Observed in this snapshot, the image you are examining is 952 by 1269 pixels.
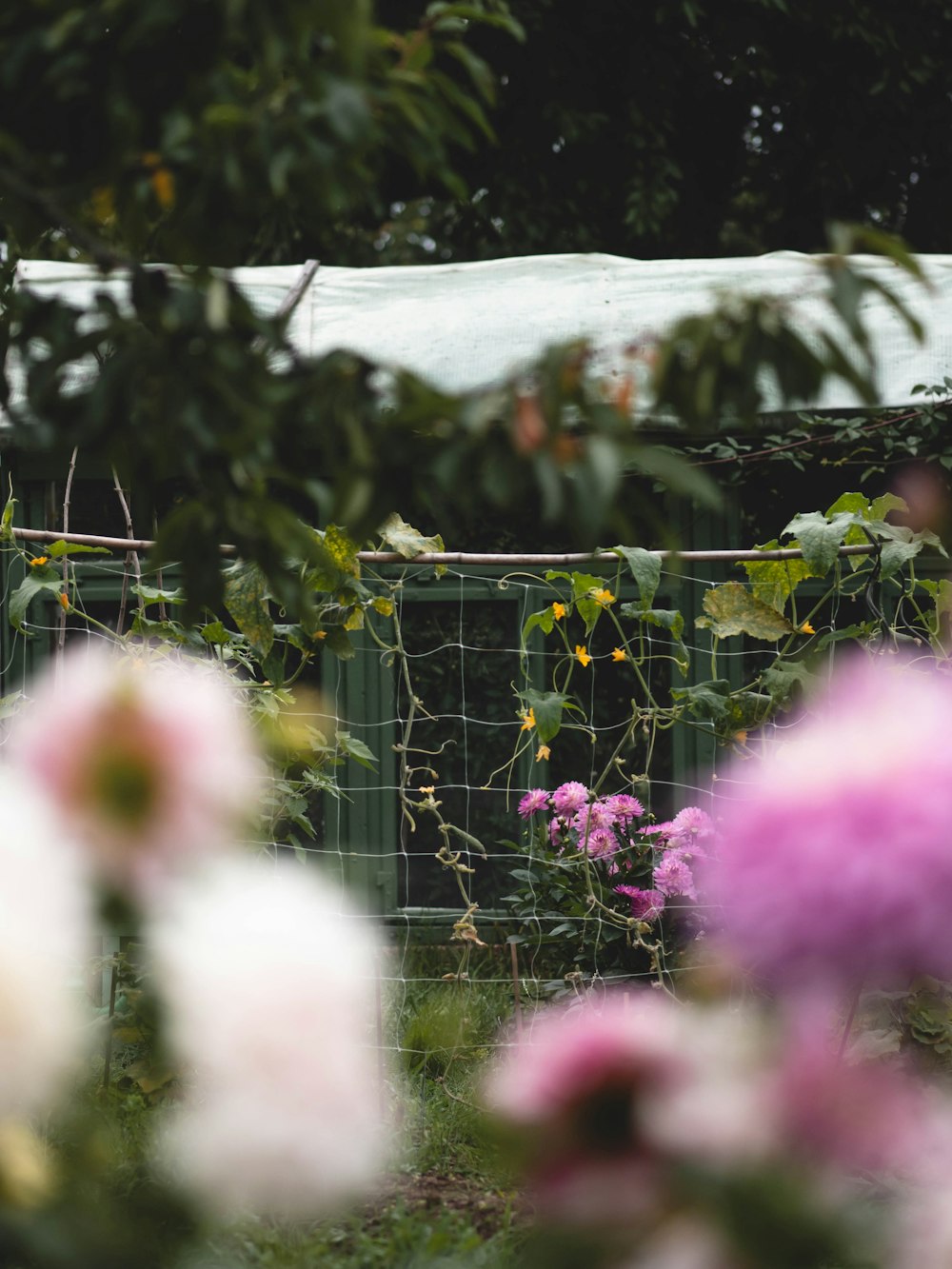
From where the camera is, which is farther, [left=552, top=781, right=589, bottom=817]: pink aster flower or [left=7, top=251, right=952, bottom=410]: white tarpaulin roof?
[left=7, top=251, right=952, bottom=410]: white tarpaulin roof

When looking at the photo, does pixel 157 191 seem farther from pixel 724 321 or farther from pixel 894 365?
pixel 894 365

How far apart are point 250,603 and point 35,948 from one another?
180 centimetres

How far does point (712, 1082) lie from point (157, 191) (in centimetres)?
55

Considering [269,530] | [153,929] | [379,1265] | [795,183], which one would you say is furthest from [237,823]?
[795,183]

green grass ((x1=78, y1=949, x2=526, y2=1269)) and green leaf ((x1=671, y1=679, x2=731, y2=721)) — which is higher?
green leaf ((x1=671, y1=679, x2=731, y2=721))

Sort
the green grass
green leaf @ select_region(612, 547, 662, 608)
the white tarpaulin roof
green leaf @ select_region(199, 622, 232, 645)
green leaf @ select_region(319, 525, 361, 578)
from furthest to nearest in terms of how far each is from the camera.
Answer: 1. the white tarpaulin roof
2. green leaf @ select_region(199, 622, 232, 645)
3. green leaf @ select_region(612, 547, 662, 608)
4. green leaf @ select_region(319, 525, 361, 578)
5. the green grass

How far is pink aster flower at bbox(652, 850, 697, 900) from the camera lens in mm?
2688

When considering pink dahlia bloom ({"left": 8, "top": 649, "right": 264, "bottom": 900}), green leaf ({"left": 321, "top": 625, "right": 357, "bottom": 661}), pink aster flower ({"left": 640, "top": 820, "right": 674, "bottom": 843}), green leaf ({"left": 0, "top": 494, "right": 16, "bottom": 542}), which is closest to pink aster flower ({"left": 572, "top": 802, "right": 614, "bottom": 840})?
pink aster flower ({"left": 640, "top": 820, "right": 674, "bottom": 843})

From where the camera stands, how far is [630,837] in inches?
118

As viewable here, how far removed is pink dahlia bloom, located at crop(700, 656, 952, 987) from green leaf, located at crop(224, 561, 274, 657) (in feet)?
5.91

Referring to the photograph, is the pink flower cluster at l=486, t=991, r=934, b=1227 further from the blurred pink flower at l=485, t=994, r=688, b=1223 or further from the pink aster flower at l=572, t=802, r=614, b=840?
the pink aster flower at l=572, t=802, r=614, b=840

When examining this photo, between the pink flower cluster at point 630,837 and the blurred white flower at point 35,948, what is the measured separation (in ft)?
7.33

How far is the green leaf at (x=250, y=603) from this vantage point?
2201mm

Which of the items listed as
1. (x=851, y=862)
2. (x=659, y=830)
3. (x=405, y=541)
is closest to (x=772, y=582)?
(x=659, y=830)
